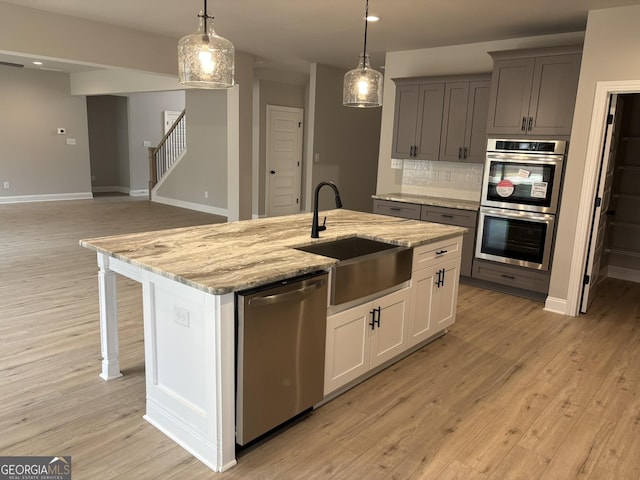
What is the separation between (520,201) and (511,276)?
786 millimetres

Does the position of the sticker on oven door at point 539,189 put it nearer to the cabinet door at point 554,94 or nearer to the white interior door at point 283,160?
the cabinet door at point 554,94

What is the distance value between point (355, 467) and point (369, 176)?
685 cm

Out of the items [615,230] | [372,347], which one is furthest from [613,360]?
[615,230]

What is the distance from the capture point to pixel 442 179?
5.90m

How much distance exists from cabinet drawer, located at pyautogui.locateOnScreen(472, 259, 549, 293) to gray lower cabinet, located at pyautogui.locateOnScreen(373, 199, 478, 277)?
0.12 meters

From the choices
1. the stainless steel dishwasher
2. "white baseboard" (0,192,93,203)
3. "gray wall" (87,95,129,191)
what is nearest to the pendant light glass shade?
the stainless steel dishwasher

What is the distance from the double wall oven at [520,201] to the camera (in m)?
4.48

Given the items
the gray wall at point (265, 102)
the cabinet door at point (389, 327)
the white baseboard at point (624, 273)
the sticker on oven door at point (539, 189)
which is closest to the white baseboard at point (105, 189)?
the gray wall at point (265, 102)

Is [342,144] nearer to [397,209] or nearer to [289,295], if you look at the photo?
[397,209]

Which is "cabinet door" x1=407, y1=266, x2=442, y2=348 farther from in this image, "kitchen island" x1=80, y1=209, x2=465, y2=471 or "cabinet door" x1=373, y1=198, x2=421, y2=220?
"cabinet door" x1=373, y1=198, x2=421, y2=220

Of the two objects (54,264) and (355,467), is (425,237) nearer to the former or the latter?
(355,467)

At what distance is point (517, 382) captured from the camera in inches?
122

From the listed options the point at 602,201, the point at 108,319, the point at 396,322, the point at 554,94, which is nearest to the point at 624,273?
the point at 602,201

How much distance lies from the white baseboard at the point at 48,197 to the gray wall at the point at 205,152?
2487 millimetres
